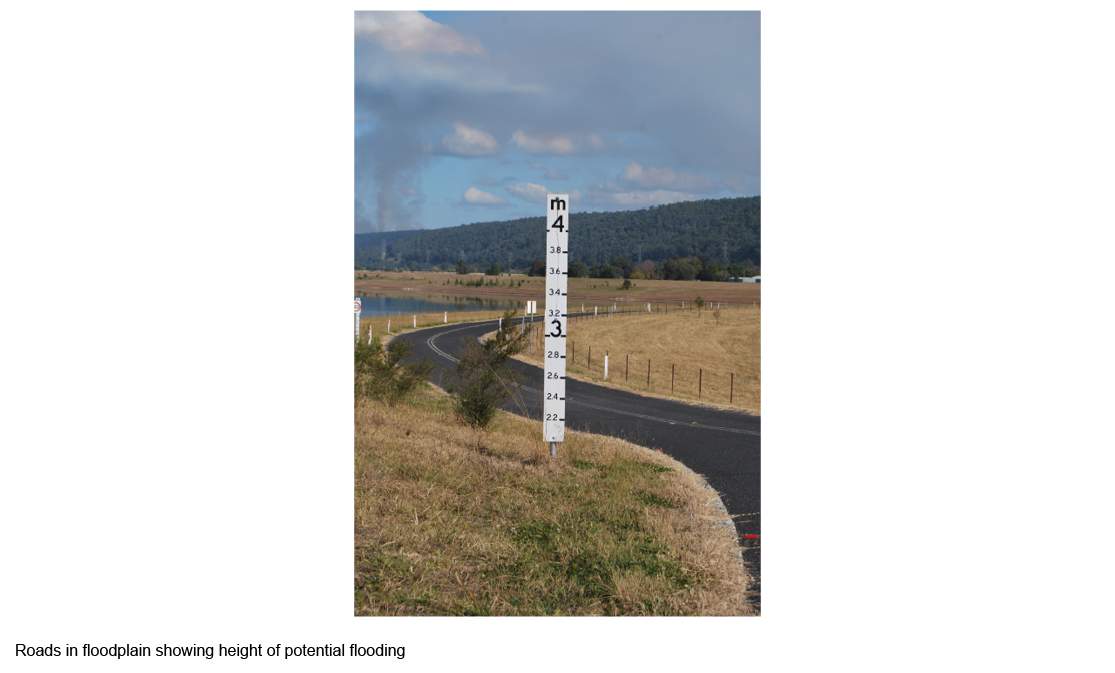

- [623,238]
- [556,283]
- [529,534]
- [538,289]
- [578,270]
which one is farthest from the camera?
[623,238]

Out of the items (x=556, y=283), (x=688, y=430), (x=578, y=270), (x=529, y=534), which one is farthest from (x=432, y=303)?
(x=529, y=534)

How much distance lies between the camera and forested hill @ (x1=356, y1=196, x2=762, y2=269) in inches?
4648

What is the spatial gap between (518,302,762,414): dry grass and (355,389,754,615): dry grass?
4768 mm

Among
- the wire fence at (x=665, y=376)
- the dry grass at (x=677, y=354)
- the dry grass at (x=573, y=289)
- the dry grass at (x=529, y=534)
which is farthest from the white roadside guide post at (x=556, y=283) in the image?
the dry grass at (x=573, y=289)

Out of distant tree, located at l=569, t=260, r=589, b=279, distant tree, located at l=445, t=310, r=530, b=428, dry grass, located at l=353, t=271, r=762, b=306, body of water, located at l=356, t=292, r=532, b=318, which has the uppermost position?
distant tree, located at l=569, t=260, r=589, b=279

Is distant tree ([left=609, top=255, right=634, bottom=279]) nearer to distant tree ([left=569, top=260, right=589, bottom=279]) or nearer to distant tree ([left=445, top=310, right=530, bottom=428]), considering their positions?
distant tree ([left=569, top=260, right=589, bottom=279])

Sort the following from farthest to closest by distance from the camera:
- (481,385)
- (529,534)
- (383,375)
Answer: (383,375) < (481,385) < (529,534)

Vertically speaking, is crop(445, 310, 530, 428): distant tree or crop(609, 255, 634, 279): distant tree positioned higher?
crop(609, 255, 634, 279): distant tree

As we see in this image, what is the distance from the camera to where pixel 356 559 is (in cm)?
540

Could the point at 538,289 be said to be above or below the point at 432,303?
above

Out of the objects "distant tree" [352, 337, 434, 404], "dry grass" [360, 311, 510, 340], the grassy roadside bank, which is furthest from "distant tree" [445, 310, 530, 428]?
the grassy roadside bank

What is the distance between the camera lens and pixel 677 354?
37969 millimetres

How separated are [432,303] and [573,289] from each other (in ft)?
75.2

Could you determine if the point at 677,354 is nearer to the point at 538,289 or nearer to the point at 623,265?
the point at 538,289
